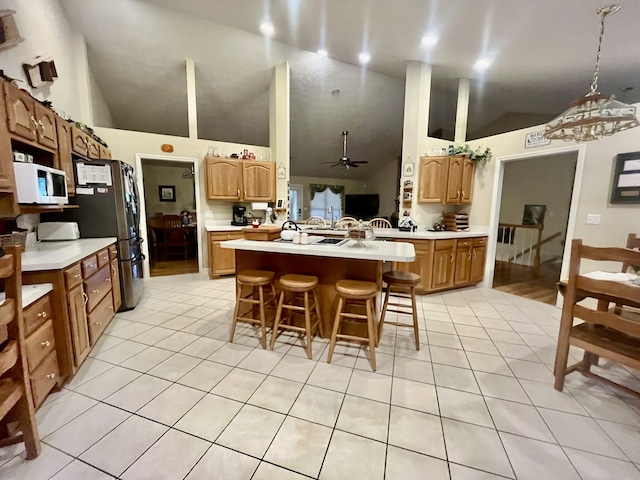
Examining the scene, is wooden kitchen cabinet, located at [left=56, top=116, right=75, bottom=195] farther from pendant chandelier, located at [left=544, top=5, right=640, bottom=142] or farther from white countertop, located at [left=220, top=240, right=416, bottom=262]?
pendant chandelier, located at [left=544, top=5, right=640, bottom=142]

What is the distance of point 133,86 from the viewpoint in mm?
4805

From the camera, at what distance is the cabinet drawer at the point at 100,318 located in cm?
222

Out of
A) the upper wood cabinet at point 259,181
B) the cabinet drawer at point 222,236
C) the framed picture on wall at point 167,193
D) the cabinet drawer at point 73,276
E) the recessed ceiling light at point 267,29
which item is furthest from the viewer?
the framed picture on wall at point 167,193

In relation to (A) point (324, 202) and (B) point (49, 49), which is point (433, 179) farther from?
(A) point (324, 202)

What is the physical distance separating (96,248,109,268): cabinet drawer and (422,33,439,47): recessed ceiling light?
445 centimetres

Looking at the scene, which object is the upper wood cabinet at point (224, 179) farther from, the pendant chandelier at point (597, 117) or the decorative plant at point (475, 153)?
the pendant chandelier at point (597, 117)

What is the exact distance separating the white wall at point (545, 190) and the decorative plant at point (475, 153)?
198 centimetres

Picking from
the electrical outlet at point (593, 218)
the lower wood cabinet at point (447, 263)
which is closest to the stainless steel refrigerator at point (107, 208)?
the lower wood cabinet at point (447, 263)

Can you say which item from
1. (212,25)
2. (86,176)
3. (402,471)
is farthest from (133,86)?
(402,471)

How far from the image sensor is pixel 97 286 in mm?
2365

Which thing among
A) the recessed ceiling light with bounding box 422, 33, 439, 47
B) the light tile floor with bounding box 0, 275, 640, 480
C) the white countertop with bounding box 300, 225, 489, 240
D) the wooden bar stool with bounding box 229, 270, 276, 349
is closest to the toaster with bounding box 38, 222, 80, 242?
the light tile floor with bounding box 0, 275, 640, 480

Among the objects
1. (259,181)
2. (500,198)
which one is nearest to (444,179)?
(500,198)

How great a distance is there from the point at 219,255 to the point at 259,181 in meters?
1.48

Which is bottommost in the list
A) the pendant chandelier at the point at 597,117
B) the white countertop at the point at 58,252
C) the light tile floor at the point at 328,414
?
the light tile floor at the point at 328,414
